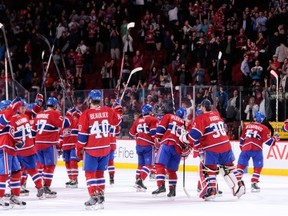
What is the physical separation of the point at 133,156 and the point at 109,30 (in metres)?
6.20

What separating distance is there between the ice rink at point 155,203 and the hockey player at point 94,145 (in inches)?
11.9

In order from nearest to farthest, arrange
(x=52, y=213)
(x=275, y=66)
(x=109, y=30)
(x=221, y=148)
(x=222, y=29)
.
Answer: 1. (x=52, y=213)
2. (x=221, y=148)
3. (x=275, y=66)
4. (x=222, y=29)
5. (x=109, y=30)

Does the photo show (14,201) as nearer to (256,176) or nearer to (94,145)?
(94,145)

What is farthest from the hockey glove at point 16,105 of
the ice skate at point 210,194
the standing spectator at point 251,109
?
the standing spectator at point 251,109

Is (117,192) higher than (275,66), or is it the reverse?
(275,66)

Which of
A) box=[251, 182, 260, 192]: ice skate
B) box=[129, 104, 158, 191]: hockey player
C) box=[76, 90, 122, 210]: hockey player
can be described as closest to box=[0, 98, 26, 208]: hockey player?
box=[76, 90, 122, 210]: hockey player

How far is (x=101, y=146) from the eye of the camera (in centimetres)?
1160

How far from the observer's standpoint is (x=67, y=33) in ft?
87.1

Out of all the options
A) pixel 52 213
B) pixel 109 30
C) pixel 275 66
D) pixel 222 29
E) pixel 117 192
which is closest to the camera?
pixel 52 213

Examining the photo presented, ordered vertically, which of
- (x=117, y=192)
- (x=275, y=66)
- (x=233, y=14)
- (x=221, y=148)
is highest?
(x=233, y=14)

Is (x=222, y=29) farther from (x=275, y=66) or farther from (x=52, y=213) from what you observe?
(x=52, y=213)

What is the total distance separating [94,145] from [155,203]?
170cm

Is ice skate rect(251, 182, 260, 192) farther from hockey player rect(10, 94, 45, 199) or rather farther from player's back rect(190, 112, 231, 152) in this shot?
hockey player rect(10, 94, 45, 199)

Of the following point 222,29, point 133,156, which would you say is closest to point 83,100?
point 133,156
